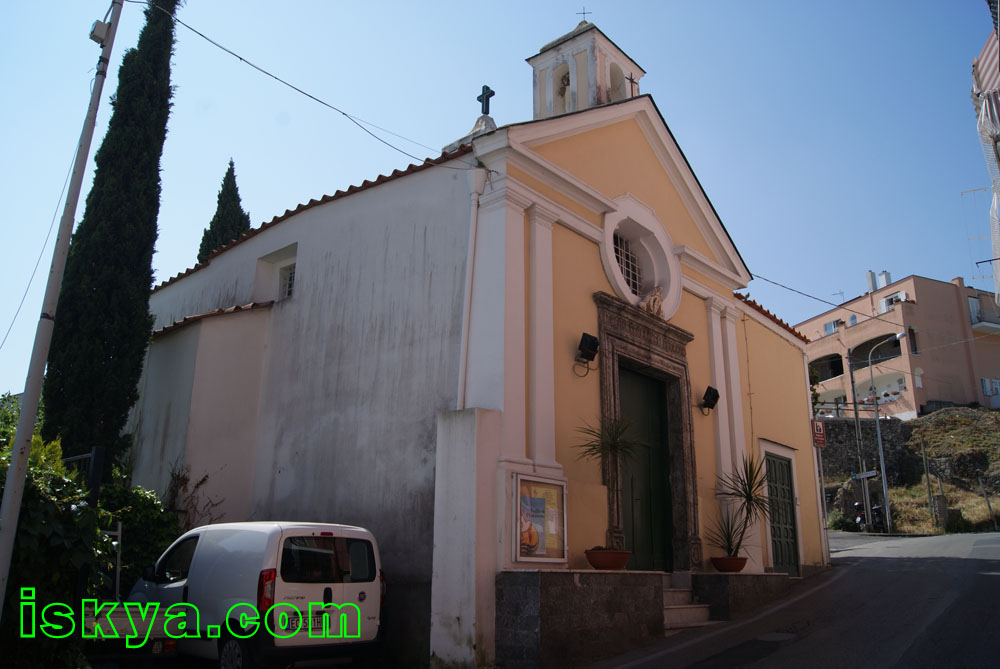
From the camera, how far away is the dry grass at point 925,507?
2870 cm

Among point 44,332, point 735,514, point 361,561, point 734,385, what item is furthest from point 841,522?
point 44,332

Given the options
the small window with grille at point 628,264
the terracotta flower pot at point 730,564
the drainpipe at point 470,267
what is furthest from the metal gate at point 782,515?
the drainpipe at point 470,267

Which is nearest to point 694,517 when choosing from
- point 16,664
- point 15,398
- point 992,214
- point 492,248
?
point 492,248

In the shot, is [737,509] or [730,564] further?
[737,509]

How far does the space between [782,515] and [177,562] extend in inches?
450

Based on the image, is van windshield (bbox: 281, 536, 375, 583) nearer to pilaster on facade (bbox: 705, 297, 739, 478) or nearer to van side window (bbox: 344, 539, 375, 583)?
van side window (bbox: 344, 539, 375, 583)

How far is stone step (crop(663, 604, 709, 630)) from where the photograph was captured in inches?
390

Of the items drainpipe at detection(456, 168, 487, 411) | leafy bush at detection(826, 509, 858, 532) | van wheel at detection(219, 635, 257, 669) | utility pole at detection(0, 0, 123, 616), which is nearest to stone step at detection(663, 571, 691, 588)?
drainpipe at detection(456, 168, 487, 411)

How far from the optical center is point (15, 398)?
13.2 metres

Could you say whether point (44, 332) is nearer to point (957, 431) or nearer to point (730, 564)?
point (730, 564)

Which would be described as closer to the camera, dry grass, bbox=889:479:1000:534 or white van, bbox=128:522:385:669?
white van, bbox=128:522:385:669

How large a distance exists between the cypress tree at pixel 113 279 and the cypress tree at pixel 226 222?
7.98 meters

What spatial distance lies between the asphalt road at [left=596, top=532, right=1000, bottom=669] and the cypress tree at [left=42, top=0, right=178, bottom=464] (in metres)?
8.00
